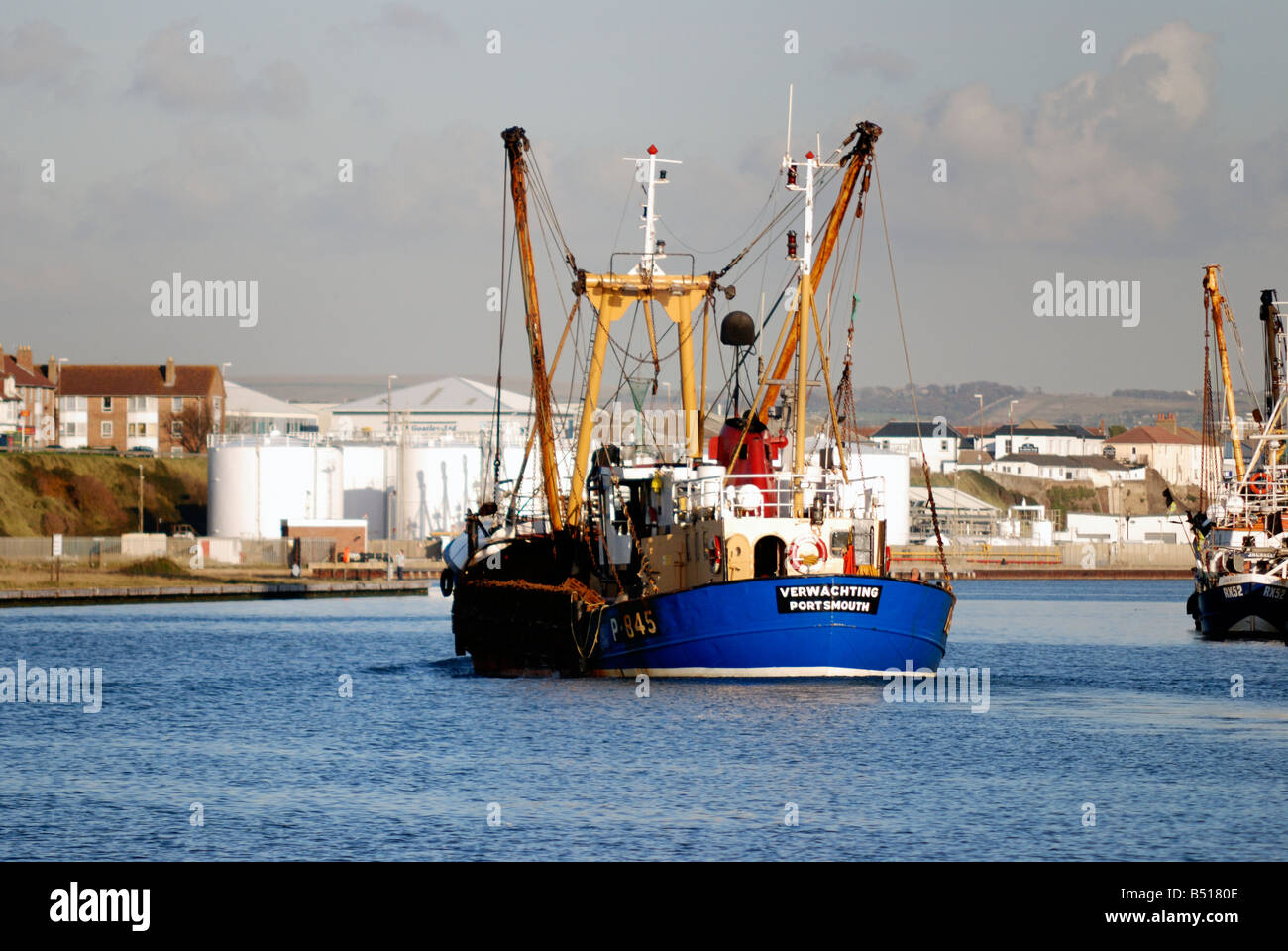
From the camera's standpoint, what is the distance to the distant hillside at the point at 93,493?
151500 mm

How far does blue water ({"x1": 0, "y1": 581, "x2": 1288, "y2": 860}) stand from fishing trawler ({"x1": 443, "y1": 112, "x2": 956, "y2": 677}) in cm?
140

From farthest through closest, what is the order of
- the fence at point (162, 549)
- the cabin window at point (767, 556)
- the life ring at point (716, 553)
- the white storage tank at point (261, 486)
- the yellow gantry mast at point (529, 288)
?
the white storage tank at point (261, 486) < the fence at point (162, 549) < the yellow gantry mast at point (529, 288) < the cabin window at point (767, 556) < the life ring at point (716, 553)

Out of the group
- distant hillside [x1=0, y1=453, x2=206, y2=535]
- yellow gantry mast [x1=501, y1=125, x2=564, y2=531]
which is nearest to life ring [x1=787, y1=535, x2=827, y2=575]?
yellow gantry mast [x1=501, y1=125, x2=564, y2=531]

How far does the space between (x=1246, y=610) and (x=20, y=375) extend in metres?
152

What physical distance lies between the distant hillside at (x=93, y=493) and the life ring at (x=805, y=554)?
11692cm

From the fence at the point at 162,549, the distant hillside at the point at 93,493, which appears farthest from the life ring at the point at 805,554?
the distant hillside at the point at 93,493

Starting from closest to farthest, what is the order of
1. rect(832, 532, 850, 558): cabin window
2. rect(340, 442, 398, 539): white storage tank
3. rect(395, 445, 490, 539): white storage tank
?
1. rect(832, 532, 850, 558): cabin window
2. rect(395, 445, 490, 539): white storage tank
3. rect(340, 442, 398, 539): white storage tank

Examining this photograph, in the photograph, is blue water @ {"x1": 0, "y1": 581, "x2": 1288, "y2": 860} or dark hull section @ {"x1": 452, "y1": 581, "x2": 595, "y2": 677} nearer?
blue water @ {"x1": 0, "y1": 581, "x2": 1288, "y2": 860}

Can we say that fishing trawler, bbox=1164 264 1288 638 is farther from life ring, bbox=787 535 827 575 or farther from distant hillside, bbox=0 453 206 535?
distant hillside, bbox=0 453 206 535

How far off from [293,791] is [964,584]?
139551 mm

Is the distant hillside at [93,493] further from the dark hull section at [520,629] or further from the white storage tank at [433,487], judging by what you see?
the dark hull section at [520,629]

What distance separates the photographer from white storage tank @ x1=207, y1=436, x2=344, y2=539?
149 meters
